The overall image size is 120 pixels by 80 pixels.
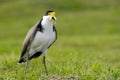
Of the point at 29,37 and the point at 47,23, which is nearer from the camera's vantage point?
the point at 47,23

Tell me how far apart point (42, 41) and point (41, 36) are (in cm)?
11

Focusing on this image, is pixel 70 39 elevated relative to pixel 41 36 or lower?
elevated

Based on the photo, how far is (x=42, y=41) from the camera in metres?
9.37

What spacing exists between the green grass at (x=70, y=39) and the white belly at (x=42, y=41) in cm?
49

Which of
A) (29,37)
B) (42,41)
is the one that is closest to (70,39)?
(29,37)

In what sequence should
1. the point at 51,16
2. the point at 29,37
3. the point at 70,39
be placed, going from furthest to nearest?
the point at 70,39 < the point at 29,37 < the point at 51,16

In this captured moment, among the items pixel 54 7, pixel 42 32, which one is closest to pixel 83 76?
pixel 42 32

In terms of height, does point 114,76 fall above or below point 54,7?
below

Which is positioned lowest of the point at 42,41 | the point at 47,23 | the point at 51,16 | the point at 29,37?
the point at 42,41

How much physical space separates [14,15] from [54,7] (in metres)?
3.59

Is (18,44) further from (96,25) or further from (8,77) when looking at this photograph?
(8,77)

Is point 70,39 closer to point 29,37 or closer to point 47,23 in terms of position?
point 29,37

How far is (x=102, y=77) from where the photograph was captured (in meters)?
9.04

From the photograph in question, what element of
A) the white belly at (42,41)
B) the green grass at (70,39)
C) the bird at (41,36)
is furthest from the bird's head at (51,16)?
the green grass at (70,39)
